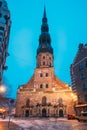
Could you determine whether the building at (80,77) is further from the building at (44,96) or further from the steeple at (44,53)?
the steeple at (44,53)

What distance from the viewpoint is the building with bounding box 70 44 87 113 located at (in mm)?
36594

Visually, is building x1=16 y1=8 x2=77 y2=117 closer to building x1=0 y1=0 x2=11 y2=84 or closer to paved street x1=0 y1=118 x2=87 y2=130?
building x1=0 y1=0 x2=11 y2=84

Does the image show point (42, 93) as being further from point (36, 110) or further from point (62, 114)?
point (62, 114)

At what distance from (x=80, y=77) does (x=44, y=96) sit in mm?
15904

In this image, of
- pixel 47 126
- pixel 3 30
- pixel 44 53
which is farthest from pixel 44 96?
pixel 47 126

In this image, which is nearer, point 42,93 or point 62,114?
point 62,114

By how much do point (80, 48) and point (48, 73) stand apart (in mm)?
16873

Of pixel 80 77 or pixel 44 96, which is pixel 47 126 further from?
pixel 44 96

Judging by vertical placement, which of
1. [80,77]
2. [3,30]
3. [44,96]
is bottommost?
[44,96]

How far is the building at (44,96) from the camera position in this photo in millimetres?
47250

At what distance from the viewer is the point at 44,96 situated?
5006cm

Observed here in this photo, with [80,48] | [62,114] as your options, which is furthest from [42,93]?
[80,48]

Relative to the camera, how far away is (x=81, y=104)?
37.1 metres

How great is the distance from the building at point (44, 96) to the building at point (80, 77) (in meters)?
5.25
